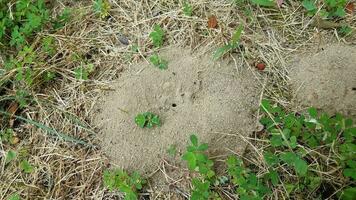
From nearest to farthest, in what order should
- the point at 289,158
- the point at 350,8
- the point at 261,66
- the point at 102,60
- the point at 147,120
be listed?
the point at 289,158, the point at 147,120, the point at 261,66, the point at 350,8, the point at 102,60

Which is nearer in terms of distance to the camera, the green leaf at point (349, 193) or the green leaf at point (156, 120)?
the green leaf at point (349, 193)

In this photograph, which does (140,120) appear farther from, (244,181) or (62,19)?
(62,19)

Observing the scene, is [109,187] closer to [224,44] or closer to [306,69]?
[224,44]

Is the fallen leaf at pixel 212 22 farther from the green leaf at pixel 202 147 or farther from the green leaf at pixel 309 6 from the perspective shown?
the green leaf at pixel 202 147

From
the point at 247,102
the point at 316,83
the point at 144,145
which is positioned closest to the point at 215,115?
the point at 247,102

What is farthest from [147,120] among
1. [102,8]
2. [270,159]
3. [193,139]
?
[102,8]

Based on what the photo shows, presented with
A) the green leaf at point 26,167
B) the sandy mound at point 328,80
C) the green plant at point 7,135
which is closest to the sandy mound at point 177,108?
the sandy mound at point 328,80

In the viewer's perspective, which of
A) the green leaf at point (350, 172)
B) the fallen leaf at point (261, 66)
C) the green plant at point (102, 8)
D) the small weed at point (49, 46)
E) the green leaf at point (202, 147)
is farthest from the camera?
the green plant at point (102, 8)

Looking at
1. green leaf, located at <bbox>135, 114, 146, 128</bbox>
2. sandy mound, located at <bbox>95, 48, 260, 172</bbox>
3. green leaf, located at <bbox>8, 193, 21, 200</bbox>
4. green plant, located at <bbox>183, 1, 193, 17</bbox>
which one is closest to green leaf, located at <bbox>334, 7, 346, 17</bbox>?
sandy mound, located at <bbox>95, 48, 260, 172</bbox>
